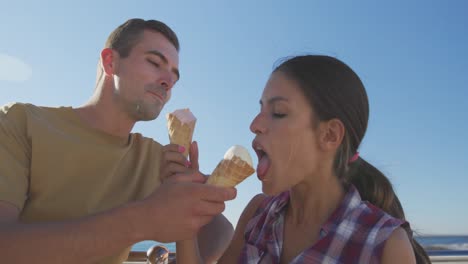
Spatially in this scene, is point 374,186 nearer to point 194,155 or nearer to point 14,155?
point 194,155

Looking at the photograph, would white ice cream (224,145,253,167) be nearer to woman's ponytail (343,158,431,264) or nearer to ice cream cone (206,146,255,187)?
ice cream cone (206,146,255,187)

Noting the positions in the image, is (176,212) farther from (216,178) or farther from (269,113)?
(269,113)

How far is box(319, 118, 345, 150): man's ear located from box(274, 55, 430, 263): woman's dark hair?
3 centimetres

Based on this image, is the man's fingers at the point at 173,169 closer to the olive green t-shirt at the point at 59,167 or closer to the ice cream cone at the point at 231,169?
the ice cream cone at the point at 231,169

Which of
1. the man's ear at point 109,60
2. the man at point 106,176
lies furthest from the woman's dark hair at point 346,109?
the man's ear at point 109,60

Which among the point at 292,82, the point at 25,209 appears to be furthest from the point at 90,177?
the point at 292,82

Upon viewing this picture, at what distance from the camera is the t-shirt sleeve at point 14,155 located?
187 centimetres

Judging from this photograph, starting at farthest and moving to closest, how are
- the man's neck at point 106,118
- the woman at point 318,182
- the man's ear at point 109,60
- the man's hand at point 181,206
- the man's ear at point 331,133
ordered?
the man's ear at point 109,60 → the man's neck at point 106,118 → the man's ear at point 331,133 → the woman at point 318,182 → the man's hand at point 181,206

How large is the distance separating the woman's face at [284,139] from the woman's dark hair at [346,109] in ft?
0.30

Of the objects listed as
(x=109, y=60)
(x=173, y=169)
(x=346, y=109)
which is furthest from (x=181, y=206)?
(x=109, y=60)

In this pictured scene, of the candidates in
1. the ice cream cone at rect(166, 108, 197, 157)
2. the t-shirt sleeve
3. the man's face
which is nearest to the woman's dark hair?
the ice cream cone at rect(166, 108, 197, 157)

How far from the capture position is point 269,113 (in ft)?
6.19

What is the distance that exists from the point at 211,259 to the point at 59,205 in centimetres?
90

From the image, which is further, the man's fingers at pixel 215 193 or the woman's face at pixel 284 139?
the woman's face at pixel 284 139
